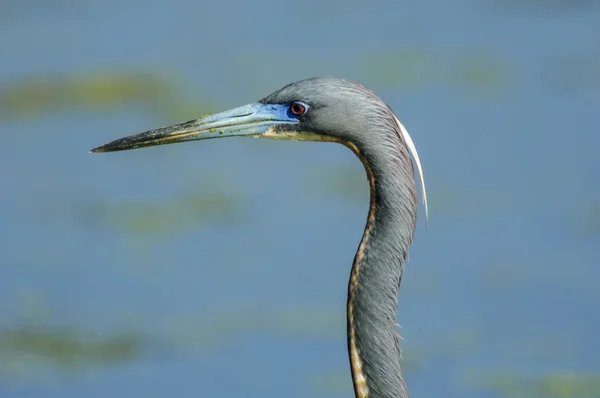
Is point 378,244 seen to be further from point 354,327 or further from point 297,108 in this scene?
point 297,108

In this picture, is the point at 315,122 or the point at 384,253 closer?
the point at 384,253

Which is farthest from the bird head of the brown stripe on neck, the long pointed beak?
the brown stripe on neck

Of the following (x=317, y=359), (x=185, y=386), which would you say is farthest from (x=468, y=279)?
(x=185, y=386)

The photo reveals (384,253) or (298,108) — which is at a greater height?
(298,108)

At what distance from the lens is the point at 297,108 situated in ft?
12.5

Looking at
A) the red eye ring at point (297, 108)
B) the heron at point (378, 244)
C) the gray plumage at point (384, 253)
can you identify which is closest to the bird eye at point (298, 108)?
the red eye ring at point (297, 108)

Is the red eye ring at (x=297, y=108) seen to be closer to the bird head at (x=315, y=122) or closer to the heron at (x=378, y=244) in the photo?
the bird head at (x=315, y=122)

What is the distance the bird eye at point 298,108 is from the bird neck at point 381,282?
1.10 ft

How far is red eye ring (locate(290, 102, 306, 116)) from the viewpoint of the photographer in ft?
12.4

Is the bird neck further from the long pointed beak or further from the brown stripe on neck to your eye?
the long pointed beak

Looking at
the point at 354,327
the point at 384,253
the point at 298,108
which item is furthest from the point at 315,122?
the point at 354,327

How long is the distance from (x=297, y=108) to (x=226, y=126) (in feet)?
0.94

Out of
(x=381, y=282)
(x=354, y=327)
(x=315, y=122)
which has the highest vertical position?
(x=315, y=122)

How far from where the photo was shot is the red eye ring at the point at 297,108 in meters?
3.79
